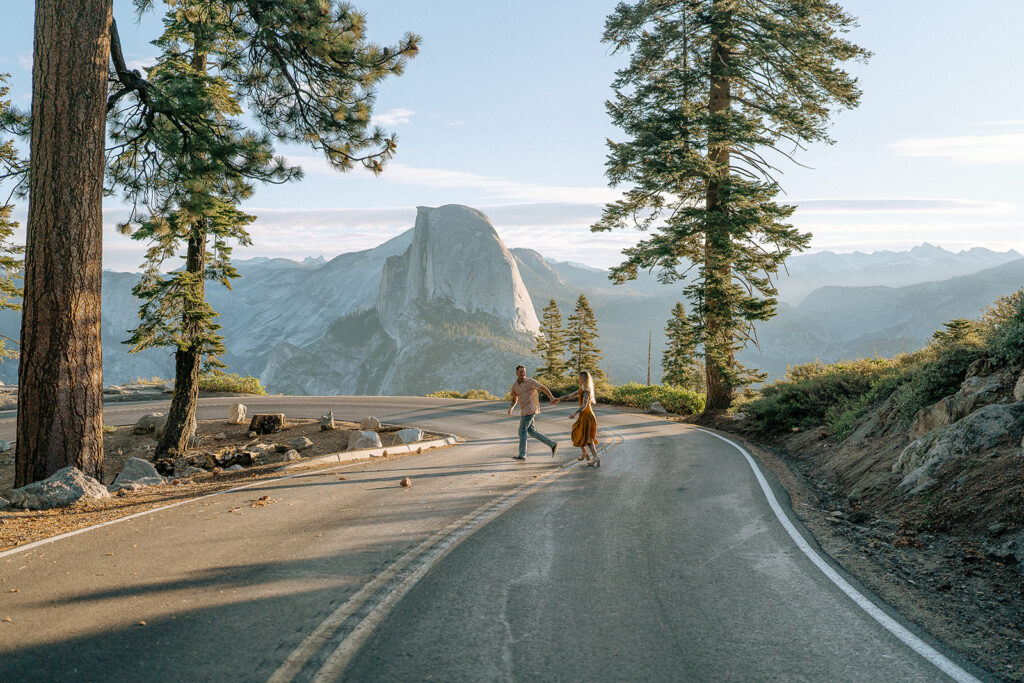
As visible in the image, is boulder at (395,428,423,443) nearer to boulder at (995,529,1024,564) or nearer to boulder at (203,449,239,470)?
boulder at (203,449,239,470)

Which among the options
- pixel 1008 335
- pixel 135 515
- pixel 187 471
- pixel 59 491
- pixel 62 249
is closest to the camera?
pixel 135 515

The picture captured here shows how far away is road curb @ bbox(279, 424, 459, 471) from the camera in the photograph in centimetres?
1212

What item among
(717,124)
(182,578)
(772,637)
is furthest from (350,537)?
(717,124)

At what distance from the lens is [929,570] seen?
19.7ft

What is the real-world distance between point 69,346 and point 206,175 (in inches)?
149

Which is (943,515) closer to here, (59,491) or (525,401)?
(525,401)

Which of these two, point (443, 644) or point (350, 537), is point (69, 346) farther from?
point (443, 644)

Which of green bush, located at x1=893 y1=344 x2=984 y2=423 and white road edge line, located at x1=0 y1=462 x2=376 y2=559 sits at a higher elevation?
green bush, located at x1=893 y1=344 x2=984 y2=423

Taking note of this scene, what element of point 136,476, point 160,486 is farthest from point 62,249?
point 136,476

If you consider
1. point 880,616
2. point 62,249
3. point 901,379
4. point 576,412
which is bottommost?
point 880,616

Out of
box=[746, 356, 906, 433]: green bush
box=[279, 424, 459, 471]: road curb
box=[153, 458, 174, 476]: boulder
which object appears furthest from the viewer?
box=[746, 356, 906, 433]: green bush

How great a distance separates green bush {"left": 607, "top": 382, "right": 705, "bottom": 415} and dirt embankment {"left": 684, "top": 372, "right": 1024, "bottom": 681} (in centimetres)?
1553

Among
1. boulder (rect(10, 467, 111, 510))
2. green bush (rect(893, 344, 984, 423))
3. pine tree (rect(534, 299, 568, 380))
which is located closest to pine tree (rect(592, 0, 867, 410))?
green bush (rect(893, 344, 984, 423))

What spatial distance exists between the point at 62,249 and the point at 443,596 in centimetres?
754
